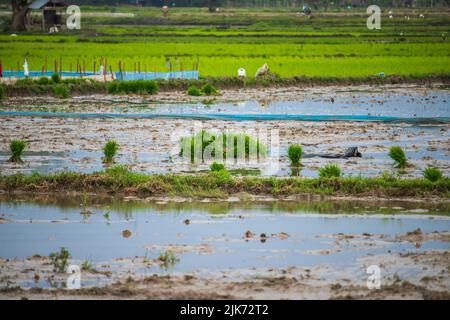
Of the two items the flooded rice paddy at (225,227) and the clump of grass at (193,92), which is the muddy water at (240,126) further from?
the clump of grass at (193,92)

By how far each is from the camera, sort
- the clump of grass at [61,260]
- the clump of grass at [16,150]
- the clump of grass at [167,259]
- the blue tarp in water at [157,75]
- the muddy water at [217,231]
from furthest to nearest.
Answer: the blue tarp in water at [157,75], the clump of grass at [16,150], the muddy water at [217,231], the clump of grass at [167,259], the clump of grass at [61,260]

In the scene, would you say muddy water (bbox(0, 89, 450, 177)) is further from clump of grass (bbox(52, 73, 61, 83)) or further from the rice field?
the rice field

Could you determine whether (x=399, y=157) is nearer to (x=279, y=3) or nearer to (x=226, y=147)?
(x=226, y=147)

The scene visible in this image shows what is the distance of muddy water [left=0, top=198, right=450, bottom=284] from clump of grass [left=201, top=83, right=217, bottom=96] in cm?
1292

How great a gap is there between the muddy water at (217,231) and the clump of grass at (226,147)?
2.92m

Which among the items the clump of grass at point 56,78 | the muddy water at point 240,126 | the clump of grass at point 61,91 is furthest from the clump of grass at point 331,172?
the clump of grass at point 56,78

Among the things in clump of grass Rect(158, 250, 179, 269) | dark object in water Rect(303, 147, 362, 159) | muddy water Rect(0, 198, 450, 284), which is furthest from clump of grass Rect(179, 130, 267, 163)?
clump of grass Rect(158, 250, 179, 269)

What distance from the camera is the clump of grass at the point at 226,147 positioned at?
1324cm

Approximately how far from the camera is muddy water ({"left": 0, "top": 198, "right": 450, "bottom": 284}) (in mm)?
7867

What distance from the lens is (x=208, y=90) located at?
23297 mm

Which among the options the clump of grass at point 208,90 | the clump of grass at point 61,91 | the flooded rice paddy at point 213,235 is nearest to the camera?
the flooded rice paddy at point 213,235

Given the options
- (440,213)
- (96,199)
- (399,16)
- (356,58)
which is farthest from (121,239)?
(399,16)

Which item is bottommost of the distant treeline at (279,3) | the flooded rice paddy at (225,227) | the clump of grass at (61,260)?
the flooded rice paddy at (225,227)
